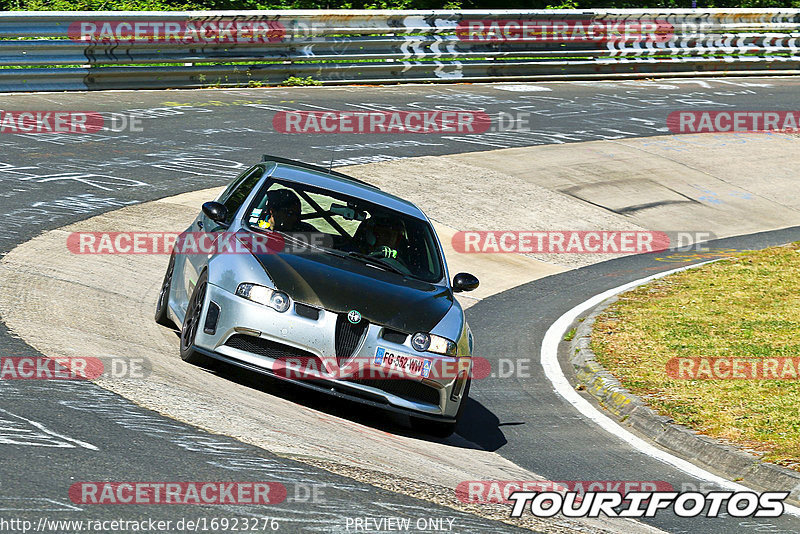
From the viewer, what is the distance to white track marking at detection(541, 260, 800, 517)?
8000mm

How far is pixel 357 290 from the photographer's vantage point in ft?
26.1

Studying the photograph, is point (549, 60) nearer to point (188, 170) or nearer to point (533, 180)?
point (533, 180)

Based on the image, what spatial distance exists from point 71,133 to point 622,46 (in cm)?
1531

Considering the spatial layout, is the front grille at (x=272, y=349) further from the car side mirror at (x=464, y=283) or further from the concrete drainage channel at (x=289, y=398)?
the car side mirror at (x=464, y=283)

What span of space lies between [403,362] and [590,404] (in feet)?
8.69

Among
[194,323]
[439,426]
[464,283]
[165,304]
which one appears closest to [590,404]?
[464,283]

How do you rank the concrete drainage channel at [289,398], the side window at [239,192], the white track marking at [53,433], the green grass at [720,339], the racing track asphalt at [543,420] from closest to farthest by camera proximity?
the white track marking at [53,433]
the concrete drainage channel at [289,398]
the racing track asphalt at [543,420]
the green grass at [720,339]
the side window at [239,192]

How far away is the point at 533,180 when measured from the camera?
17.9 meters

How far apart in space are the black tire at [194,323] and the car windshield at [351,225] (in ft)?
2.63

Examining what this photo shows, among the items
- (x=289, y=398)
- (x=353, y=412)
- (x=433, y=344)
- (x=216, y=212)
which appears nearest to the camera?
(x=433, y=344)

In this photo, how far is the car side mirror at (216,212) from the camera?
888 centimetres

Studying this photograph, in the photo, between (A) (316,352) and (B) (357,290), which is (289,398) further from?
(B) (357,290)

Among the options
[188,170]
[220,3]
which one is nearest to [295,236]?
[188,170]

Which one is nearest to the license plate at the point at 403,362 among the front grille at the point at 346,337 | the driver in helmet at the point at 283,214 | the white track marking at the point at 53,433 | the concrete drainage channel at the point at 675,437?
the front grille at the point at 346,337
